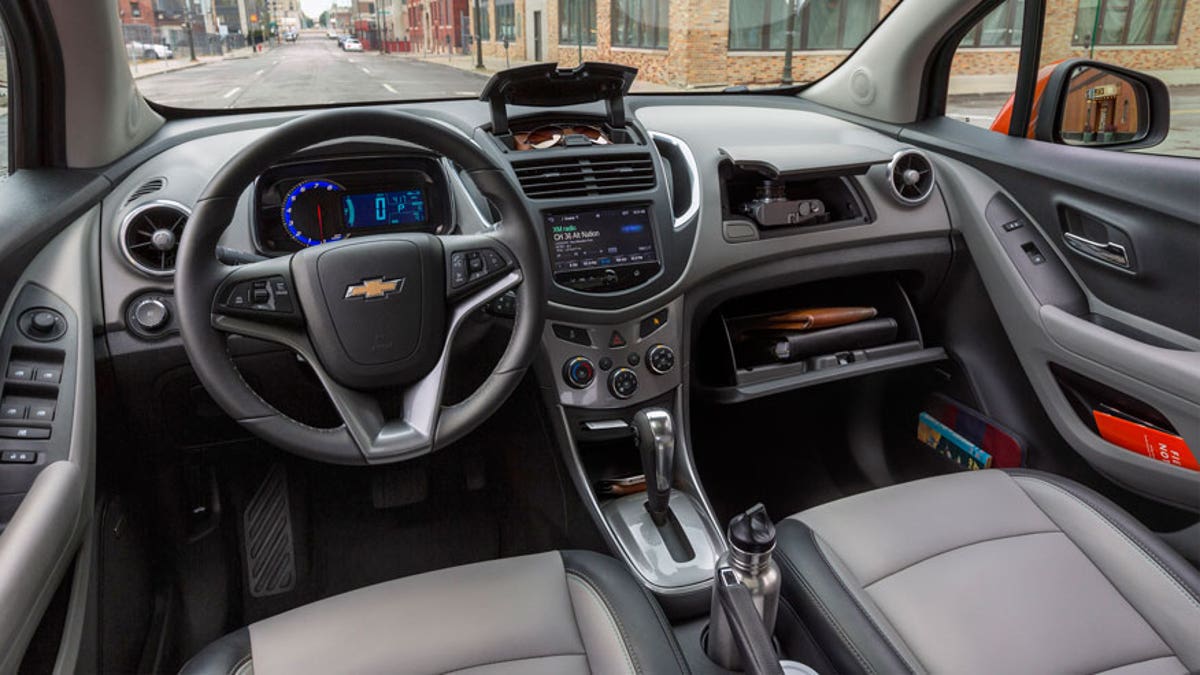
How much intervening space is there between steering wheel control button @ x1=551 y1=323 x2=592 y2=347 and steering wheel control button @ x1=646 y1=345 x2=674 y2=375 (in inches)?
6.2

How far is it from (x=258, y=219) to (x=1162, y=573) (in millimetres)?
1823

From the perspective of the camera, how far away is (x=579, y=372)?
1.80m

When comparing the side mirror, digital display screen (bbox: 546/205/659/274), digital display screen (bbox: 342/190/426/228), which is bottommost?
digital display screen (bbox: 546/205/659/274)

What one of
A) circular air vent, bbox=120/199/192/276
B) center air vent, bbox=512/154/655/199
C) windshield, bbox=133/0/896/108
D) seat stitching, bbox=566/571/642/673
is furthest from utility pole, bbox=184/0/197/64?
seat stitching, bbox=566/571/642/673

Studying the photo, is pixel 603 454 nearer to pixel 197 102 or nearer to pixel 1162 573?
pixel 1162 573

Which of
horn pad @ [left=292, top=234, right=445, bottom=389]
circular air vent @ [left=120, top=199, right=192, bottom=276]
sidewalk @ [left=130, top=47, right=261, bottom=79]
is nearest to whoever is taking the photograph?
horn pad @ [left=292, top=234, right=445, bottom=389]

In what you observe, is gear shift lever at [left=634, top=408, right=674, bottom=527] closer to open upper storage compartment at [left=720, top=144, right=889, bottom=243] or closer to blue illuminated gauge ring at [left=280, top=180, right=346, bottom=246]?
open upper storage compartment at [left=720, top=144, right=889, bottom=243]

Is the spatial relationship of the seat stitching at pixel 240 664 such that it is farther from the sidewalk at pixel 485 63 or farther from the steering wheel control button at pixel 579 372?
the sidewalk at pixel 485 63

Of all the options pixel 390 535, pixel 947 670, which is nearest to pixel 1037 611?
pixel 947 670

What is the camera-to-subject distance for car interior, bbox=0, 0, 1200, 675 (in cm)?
121

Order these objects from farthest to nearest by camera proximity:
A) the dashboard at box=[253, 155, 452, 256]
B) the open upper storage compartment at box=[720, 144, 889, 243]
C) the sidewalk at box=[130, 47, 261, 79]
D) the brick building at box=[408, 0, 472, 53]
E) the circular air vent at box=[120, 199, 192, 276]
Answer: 1. the brick building at box=[408, 0, 472, 53]
2. the open upper storage compartment at box=[720, 144, 889, 243]
3. the sidewalk at box=[130, 47, 261, 79]
4. the dashboard at box=[253, 155, 452, 256]
5. the circular air vent at box=[120, 199, 192, 276]

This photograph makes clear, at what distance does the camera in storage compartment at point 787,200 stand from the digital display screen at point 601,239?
10.8 inches

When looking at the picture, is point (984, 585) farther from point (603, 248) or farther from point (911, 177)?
point (911, 177)

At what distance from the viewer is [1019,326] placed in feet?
6.58
